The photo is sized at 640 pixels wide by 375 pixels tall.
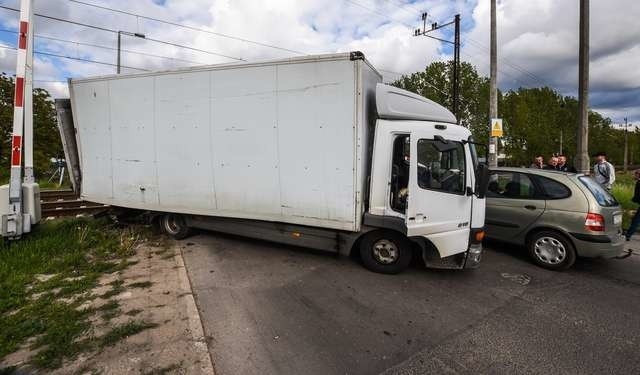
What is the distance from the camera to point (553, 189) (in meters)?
5.30

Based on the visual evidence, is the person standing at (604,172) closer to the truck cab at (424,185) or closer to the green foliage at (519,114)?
the truck cab at (424,185)

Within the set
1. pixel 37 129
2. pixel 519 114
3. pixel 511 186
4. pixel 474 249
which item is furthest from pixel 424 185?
pixel 519 114

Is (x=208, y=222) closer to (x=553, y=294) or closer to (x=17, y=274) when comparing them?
(x=17, y=274)

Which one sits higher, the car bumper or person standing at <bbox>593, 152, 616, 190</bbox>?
person standing at <bbox>593, 152, 616, 190</bbox>

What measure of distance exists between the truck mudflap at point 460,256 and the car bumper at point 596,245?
5.26ft

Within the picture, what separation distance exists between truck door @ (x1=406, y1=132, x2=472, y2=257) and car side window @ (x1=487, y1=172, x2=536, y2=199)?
1742 mm

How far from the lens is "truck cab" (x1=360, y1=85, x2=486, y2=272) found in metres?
4.41

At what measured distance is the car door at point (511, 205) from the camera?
5418 millimetres

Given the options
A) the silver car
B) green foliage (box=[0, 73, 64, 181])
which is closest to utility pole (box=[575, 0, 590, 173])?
the silver car

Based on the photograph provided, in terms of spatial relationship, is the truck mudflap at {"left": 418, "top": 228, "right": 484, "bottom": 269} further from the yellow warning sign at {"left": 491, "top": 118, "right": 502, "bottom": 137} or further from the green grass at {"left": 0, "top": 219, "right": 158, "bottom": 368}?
the yellow warning sign at {"left": 491, "top": 118, "right": 502, "bottom": 137}

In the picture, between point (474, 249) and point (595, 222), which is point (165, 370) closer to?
point (474, 249)

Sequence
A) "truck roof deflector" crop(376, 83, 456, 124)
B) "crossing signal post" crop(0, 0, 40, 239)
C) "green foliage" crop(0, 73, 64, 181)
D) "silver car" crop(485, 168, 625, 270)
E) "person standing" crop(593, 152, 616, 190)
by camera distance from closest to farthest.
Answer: "truck roof deflector" crop(376, 83, 456, 124)
"silver car" crop(485, 168, 625, 270)
"crossing signal post" crop(0, 0, 40, 239)
"person standing" crop(593, 152, 616, 190)
"green foliage" crop(0, 73, 64, 181)

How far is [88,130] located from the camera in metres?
6.09

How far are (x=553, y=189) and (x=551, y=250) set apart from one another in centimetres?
94
